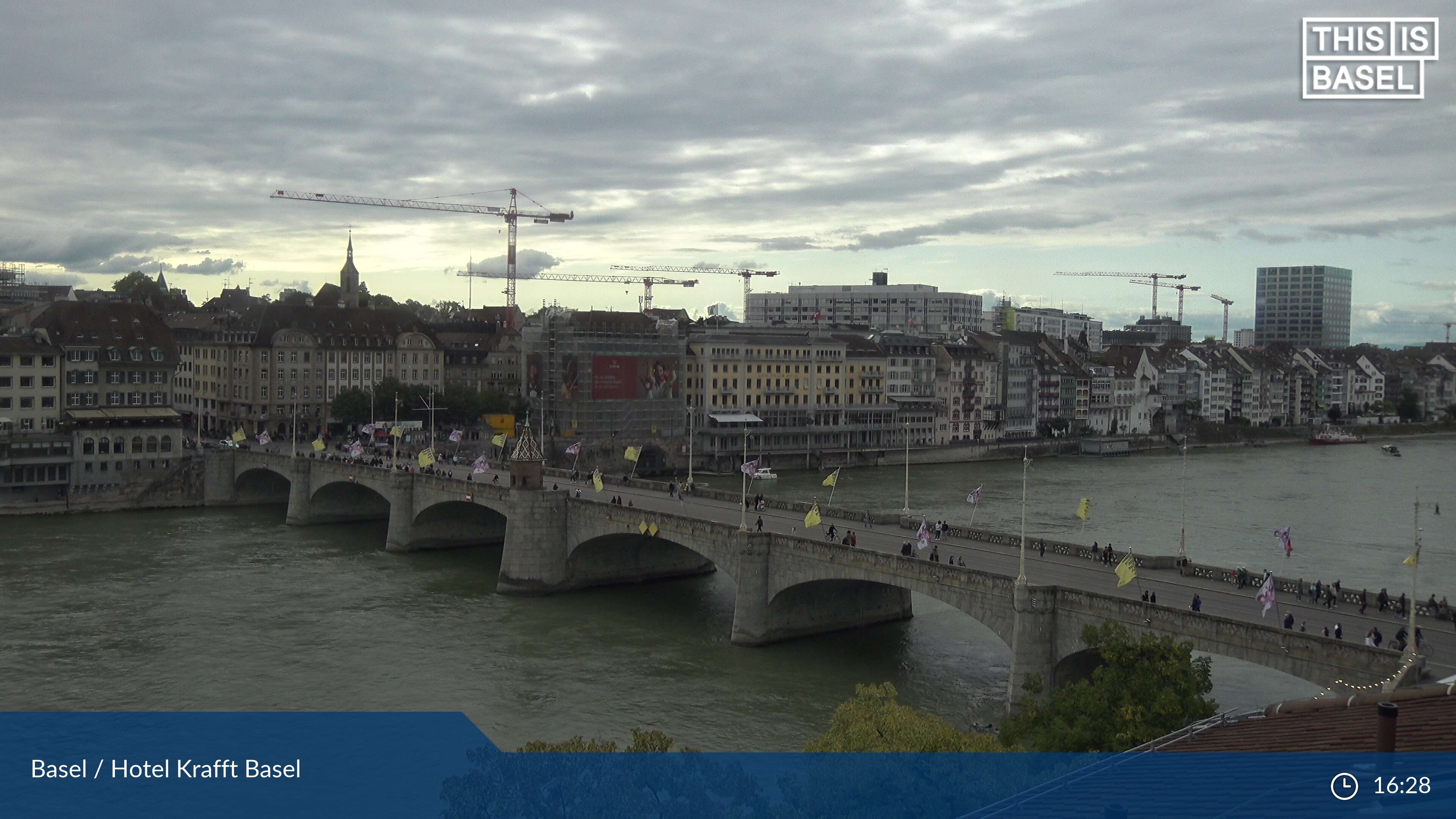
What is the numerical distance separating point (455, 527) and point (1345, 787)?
6159 centimetres

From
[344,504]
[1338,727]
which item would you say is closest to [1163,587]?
[1338,727]

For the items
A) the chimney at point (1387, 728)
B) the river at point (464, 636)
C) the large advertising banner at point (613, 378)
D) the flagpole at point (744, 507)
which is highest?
the large advertising banner at point (613, 378)

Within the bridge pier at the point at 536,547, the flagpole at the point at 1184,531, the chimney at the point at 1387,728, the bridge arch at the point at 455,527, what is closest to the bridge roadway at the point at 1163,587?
the flagpole at the point at 1184,531

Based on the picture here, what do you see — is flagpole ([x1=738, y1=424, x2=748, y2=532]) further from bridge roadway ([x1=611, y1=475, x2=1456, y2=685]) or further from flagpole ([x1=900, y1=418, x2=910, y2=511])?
flagpole ([x1=900, y1=418, x2=910, y2=511])

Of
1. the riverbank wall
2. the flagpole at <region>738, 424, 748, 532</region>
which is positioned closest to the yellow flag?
the flagpole at <region>738, 424, 748, 532</region>

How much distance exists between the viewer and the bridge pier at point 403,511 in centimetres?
6775

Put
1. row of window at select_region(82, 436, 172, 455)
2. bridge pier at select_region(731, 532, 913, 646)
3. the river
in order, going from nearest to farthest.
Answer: the river
bridge pier at select_region(731, 532, 913, 646)
row of window at select_region(82, 436, 172, 455)

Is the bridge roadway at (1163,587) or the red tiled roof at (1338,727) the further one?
the bridge roadway at (1163,587)

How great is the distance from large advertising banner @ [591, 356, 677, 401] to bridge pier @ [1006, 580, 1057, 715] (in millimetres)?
84109

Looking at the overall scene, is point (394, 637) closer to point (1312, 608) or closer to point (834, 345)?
point (1312, 608)

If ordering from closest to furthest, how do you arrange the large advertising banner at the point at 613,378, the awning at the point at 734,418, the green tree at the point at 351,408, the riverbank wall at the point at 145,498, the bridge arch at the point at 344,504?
the bridge arch at the point at 344,504
the riverbank wall at the point at 145,498
the green tree at the point at 351,408
the large advertising banner at the point at 613,378
the awning at the point at 734,418

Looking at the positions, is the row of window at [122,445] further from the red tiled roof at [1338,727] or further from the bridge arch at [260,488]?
the red tiled roof at [1338,727]

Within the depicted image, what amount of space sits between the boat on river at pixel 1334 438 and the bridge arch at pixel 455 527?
463ft

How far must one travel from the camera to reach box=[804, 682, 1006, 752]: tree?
22.2 metres
